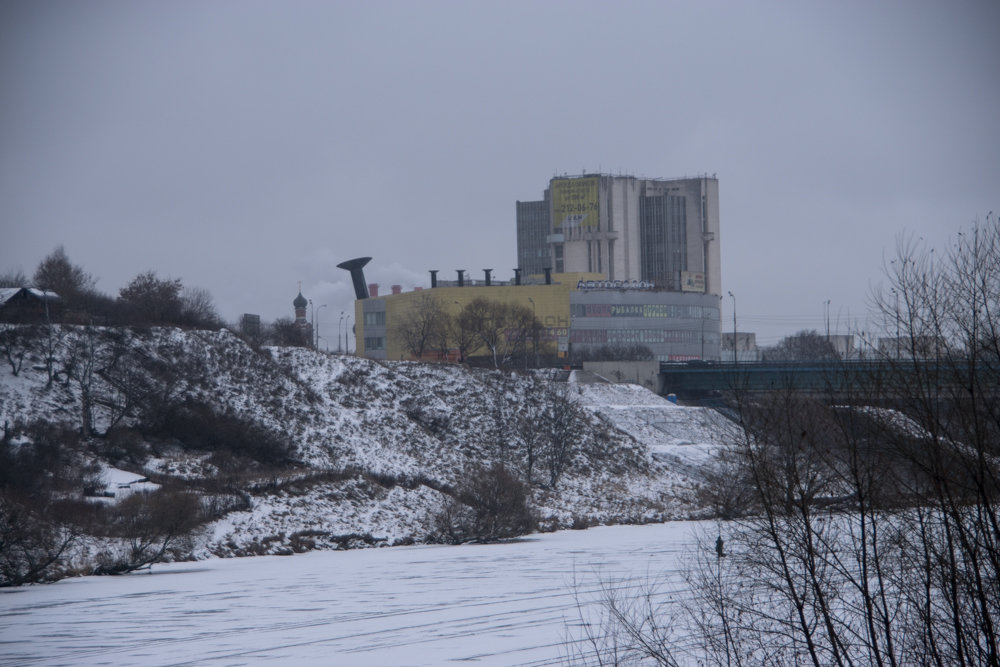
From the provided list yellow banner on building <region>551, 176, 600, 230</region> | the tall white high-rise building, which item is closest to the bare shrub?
the tall white high-rise building

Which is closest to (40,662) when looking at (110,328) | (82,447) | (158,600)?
(158,600)

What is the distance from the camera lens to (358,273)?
511 feet

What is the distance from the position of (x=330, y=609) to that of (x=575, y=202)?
6102 inches

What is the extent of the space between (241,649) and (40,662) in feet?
13.9

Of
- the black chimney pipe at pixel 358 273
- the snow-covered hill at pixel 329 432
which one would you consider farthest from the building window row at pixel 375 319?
the snow-covered hill at pixel 329 432

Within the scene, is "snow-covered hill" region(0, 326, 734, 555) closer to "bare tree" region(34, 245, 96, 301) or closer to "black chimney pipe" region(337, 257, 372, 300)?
"bare tree" region(34, 245, 96, 301)

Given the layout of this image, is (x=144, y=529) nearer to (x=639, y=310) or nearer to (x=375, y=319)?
(x=375, y=319)

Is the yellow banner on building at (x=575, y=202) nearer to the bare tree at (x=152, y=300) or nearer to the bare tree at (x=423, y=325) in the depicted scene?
the bare tree at (x=423, y=325)

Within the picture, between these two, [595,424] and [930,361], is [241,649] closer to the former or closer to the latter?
[930,361]

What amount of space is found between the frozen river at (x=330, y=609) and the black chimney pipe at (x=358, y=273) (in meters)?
111

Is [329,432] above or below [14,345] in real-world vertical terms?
below

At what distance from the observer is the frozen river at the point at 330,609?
22047 mm

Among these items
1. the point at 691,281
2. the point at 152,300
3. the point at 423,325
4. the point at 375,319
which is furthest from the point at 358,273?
the point at 152,300

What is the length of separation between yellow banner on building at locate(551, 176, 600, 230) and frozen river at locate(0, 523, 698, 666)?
138m
